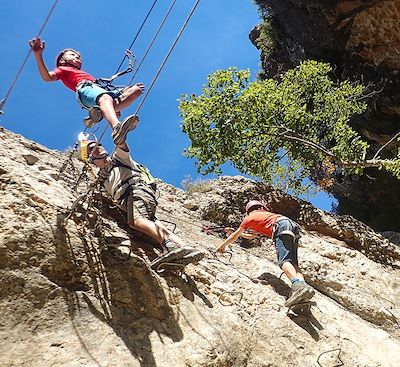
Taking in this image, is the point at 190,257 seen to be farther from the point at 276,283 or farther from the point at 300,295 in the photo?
the point at 276,283

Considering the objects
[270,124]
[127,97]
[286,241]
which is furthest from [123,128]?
[270,124]

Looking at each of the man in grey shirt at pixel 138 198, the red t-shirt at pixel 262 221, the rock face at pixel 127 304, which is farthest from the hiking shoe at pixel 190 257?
the red t-shirt at pixel 262 221

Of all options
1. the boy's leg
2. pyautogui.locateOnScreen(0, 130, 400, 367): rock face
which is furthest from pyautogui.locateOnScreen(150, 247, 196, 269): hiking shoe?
the boy's leg

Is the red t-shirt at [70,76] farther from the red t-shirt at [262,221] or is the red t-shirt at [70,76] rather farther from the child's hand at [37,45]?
the red t-shirt at [262,221]

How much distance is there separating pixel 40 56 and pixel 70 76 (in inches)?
19.7

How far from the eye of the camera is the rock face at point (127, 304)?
4.68m

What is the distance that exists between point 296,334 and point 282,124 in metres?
9.19

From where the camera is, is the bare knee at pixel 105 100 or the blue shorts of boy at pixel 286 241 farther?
the blue shorts of boy at pixel 286 241

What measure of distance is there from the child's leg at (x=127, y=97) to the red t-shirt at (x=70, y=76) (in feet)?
2.04

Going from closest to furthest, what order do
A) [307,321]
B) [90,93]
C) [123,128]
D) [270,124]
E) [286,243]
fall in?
[123,128] → [90,93] → [307,321] → [286,243] → [270,124]

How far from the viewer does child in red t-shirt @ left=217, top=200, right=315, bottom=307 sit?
647cm

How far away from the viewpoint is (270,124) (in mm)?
14289

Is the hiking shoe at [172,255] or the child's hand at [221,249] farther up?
the child's hand at [221,249]

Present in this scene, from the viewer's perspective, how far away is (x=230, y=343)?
553 centimetres
